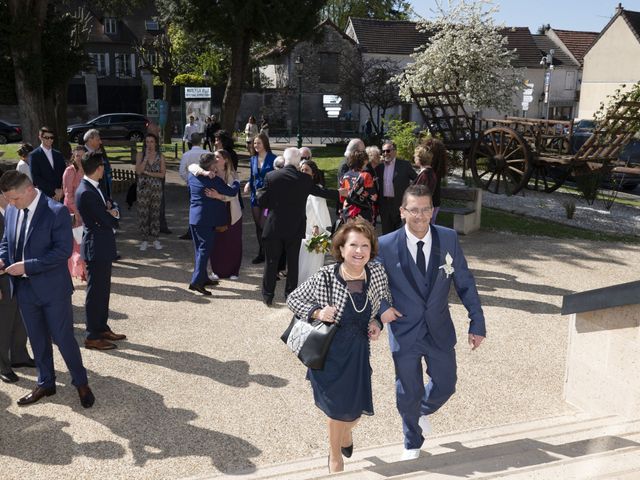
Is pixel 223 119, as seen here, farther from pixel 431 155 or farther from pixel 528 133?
pixel 431 155

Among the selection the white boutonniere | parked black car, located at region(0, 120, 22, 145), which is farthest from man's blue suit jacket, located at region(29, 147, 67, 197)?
parked black car, located at region(0, 120, 22, 145)

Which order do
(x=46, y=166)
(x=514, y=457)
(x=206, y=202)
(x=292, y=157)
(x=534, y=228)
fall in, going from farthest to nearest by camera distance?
(x=534, y=228)
(x=46, y=166)
(x=206, y=202)
(x=292, y=157)
(x=514, y=457)

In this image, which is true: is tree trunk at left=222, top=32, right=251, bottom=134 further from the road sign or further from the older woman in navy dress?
the older woman in navy dress

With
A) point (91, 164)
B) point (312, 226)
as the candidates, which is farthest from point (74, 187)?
point (312, 226)

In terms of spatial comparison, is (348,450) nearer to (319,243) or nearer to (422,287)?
(422,287)

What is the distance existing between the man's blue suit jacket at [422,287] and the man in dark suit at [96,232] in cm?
300

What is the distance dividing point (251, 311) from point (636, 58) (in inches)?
1673

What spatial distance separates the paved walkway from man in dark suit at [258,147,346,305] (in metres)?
0.63

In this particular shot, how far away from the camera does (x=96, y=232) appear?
6.10 meters

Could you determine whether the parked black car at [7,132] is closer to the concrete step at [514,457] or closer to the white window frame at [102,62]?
the white window frame at [102,62]

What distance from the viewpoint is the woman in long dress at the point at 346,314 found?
3963mm

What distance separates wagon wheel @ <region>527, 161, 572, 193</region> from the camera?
15516mm

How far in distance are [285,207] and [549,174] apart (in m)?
12.2

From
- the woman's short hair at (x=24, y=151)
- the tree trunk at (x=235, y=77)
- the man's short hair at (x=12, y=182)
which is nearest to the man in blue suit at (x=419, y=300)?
the man's short hair at (x=12, y=182)
